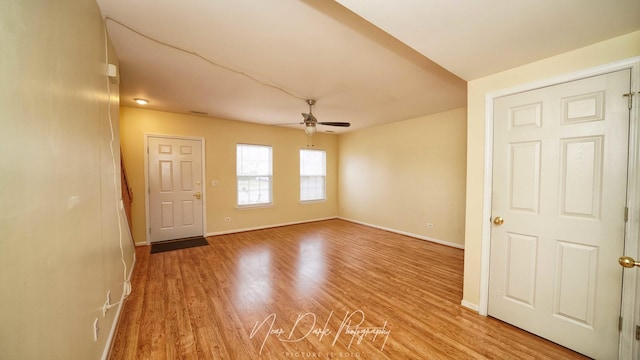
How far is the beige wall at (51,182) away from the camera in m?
0.78

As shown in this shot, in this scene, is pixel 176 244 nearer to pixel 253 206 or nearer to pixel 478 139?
pixel 253 206

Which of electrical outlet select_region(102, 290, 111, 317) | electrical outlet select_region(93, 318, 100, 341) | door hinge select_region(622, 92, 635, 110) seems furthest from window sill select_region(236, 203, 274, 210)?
door hinge select_region(622, 92, 635, 110)

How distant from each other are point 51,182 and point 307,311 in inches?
85.0

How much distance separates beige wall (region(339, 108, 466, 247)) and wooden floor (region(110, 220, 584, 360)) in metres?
0.99

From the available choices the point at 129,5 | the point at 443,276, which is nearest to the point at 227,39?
the point at 129,5

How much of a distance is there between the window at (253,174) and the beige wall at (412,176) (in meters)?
2.37

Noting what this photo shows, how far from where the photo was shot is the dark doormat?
165 inches

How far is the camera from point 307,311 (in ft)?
7.69

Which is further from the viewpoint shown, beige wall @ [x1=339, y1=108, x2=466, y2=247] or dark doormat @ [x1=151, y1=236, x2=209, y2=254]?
beige wall @ [x1=339, y1=108, x2=466, y2=247]

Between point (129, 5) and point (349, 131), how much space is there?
17.8 feet

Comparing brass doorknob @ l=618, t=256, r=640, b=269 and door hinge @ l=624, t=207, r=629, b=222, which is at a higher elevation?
door hinge @ l=624, t=207, r=629, b=222

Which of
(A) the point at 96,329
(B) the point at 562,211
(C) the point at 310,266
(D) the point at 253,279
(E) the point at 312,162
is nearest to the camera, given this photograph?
(A) the point at 96,329

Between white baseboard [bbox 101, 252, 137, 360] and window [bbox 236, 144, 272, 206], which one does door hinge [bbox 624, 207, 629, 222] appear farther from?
window [bbox 236, 144, 272, 206]

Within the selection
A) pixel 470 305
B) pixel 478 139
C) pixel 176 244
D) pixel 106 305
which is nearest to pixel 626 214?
pixel 478 139
